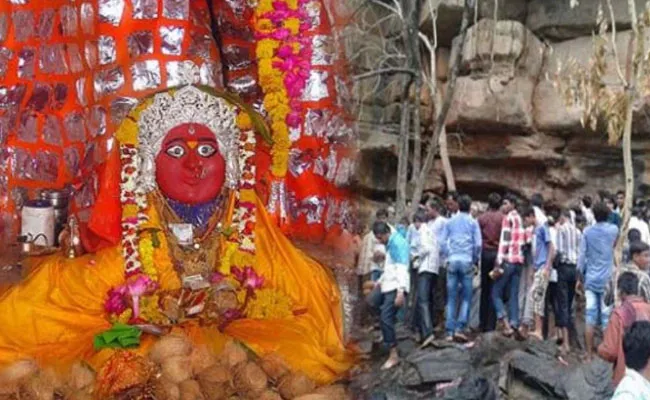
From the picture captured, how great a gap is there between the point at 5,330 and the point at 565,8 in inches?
339

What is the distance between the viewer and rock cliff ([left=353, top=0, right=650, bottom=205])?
9.92 meters

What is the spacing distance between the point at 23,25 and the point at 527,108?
7.77 m

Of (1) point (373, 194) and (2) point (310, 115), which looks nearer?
(2) point (310, 115)

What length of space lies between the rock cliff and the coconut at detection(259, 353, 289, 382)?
7.46 m

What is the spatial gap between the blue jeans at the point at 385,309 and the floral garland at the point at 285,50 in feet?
5.63

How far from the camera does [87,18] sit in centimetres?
286

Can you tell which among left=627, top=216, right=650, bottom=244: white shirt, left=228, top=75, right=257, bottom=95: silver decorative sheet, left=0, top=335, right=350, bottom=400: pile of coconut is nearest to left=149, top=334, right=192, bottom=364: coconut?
left=0, top=335, right=350, bottom=400: pile of coconut

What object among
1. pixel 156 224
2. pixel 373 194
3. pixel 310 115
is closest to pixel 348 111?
pixel 310 115

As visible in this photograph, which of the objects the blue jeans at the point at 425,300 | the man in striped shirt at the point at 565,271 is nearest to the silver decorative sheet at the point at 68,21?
the blue jeans at the point at 425,300

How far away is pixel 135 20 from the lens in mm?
2746

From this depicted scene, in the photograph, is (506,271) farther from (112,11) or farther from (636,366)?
(112,11)

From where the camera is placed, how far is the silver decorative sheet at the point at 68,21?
2910mm

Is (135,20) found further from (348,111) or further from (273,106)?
(348,111)

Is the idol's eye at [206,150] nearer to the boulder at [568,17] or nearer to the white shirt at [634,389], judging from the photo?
the white shirt at [634,389]
